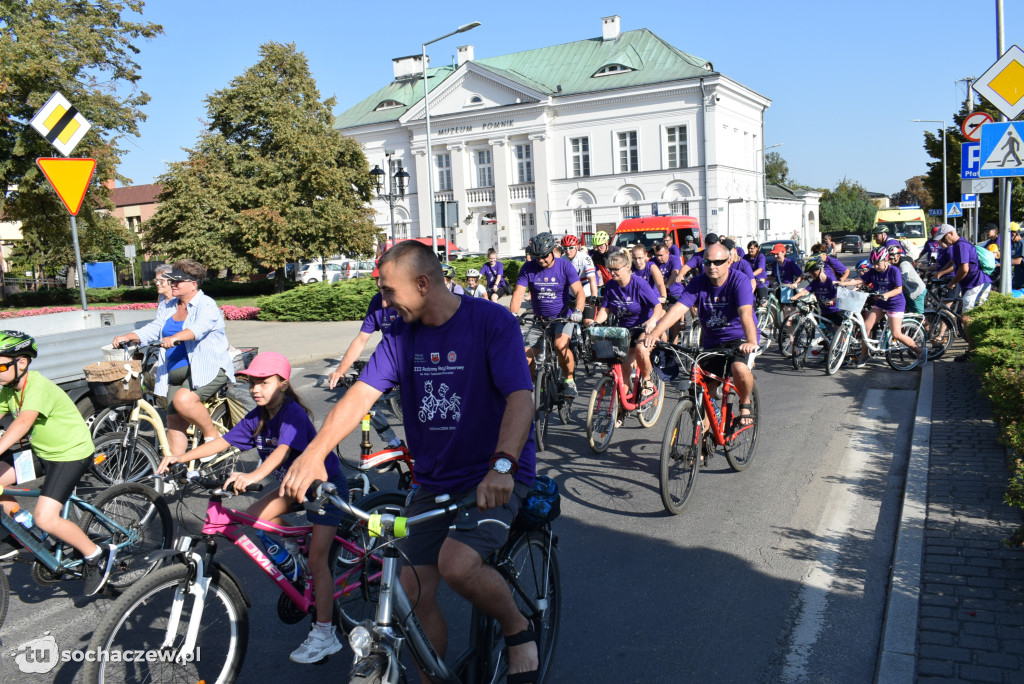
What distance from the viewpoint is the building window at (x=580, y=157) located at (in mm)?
53406

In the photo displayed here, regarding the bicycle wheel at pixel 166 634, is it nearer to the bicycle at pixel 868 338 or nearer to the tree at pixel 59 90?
the bicycle at pixel 868 338

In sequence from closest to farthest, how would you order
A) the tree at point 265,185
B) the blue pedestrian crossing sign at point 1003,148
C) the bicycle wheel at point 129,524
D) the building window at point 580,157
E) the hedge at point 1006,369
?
1. the bicycle wheel at point 129,524
2. the hedge at point 1006,369
3. the blue pedestrian crossing sign at point 1003,148
4. the tree at point 265,185
5. the building window at point 580,157

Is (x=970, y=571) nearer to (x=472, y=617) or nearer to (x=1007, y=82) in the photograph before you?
(x=472, y=617)

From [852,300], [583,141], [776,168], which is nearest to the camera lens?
[852,300]

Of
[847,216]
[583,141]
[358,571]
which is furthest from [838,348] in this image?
[847,216]

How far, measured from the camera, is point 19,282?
51.2m

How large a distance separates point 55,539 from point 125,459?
62.3 inches

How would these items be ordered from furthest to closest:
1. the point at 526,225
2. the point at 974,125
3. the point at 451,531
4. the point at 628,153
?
the point at 526,225
the point at 628,153
the point at 974,125
the point at 451,531

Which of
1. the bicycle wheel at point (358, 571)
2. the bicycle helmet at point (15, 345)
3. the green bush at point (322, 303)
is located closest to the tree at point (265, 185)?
the green bush at point (322, 303)

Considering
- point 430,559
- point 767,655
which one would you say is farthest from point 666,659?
point 430,559

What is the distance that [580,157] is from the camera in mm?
53562

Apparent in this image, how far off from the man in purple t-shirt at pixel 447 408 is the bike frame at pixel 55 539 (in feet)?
7.36

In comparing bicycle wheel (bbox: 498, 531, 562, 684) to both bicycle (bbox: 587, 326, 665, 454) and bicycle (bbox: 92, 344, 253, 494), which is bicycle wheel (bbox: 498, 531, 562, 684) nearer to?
bicycle (bbox: 92, 344, 253, 494)

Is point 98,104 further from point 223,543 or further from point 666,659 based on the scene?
point 666,659
